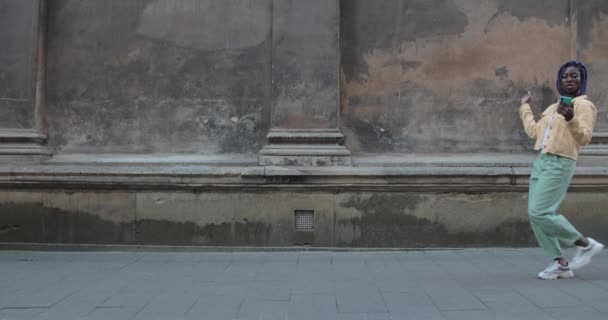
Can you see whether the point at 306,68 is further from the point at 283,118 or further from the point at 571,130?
the point at 571,130

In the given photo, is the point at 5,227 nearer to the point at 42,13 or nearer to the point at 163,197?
the point at 163,197

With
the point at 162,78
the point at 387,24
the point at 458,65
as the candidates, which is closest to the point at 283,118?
the point at 162,78

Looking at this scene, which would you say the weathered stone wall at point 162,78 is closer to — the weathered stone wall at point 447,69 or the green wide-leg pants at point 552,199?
the weathered stone wall at point 447,69

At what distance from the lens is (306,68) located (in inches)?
249

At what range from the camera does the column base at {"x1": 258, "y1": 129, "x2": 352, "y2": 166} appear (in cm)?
609

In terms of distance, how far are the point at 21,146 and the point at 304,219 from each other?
3765mm

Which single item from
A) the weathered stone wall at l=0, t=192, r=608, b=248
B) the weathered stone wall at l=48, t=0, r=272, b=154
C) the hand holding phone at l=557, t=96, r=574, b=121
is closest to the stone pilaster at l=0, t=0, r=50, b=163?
the weathered stone wall at l=48, t=0, r=272, b=154

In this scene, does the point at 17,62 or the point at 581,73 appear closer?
the point at 581,73

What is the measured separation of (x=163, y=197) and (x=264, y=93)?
1871 mm

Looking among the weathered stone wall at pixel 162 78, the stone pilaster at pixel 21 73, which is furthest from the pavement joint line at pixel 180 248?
Result: the weathered stone wall at pixel 162 78

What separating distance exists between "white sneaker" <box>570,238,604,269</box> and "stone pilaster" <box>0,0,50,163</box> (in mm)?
6235

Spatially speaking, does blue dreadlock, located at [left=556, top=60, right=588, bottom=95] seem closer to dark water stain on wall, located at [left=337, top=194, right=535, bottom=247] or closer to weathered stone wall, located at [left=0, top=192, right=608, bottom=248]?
weathered stone wall, located at [left=0, top=192, right=608, bottom=248]

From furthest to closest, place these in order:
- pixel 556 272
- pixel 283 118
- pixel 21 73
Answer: pixel 21 73, pixel 283 118, pixel 556 272

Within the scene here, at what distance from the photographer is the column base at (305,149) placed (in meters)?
6.09
